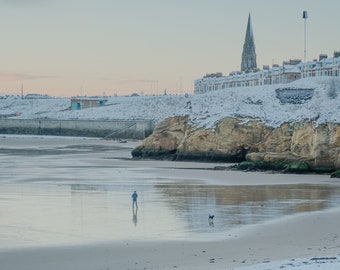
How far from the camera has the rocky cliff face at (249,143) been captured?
1567 inches

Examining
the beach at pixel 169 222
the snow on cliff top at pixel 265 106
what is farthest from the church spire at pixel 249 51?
the beach at pixel 169 222

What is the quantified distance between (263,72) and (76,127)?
31.4 metres

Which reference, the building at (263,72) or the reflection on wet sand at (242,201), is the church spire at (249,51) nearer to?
the building at (263,72)

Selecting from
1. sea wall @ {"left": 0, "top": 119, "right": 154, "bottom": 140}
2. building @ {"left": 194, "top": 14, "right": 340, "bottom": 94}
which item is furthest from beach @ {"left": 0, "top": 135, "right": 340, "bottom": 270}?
building @ {"left": 194, "top": 14, "right": 340, "bottom": 94}

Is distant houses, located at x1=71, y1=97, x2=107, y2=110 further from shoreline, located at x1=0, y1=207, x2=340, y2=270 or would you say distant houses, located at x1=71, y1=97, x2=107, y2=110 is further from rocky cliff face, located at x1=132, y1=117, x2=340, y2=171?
shoreline, located at x1=0, y1=207, x2=340, y2=270

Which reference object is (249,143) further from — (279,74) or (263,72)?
(263,72)

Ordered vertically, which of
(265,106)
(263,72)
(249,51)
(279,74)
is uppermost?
(249,51)

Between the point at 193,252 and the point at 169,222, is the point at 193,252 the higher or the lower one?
the lower one

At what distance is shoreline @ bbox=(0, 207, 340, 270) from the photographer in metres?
16.9

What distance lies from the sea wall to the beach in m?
52.9

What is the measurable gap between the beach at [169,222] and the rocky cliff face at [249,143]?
102 inches

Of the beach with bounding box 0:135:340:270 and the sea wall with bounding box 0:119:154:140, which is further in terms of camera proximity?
→ the sea wall with bounding box 0:119:154:140

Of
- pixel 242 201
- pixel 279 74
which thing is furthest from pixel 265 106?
pixel 279 74

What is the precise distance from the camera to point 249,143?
4891 centimetres
